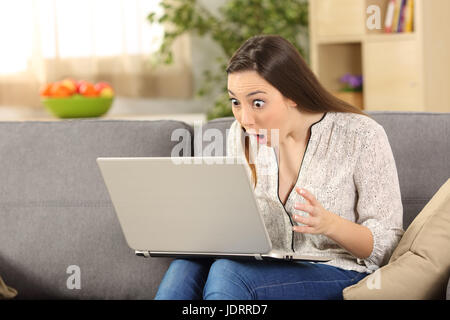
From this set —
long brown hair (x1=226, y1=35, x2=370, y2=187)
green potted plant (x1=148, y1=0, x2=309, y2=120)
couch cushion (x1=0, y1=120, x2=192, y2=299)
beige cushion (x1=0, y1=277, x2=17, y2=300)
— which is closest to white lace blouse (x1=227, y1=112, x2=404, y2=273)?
long brown hair (x1=226, y1=35, x2=370, y2=187)

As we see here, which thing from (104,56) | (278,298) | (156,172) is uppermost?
(104,56)

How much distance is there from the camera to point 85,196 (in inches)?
69.6

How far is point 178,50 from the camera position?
3957 mm

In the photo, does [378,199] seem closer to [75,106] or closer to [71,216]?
[71,216]

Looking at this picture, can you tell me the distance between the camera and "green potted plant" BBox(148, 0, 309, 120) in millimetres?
3711

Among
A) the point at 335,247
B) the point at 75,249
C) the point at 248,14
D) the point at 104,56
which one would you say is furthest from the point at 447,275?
the point at 104,56

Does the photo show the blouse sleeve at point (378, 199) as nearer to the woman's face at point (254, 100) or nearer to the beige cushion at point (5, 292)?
the woman's face at point (254, 100)

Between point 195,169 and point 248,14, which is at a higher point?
point 248,14

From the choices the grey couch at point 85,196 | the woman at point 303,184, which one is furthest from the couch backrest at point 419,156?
the woman at point 303,184

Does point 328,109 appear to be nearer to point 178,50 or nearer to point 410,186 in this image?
point 410,186

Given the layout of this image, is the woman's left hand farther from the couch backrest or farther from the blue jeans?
the couch backrest

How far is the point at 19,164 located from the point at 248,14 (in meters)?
2.20

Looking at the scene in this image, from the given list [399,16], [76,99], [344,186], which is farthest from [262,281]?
[399,16]

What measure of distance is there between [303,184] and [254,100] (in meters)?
0.22
